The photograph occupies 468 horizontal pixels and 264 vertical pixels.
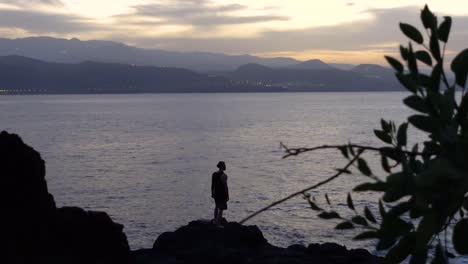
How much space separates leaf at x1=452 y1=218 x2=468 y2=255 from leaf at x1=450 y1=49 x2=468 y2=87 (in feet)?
2.16

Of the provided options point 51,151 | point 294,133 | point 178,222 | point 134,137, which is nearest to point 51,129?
point 134,137

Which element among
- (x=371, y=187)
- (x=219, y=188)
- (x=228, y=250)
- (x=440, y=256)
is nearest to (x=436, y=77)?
(x=371, y=187)

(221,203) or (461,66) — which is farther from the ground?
(461,66)

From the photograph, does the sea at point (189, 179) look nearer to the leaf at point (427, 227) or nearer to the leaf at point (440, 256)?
the leaf at point (440, 256)

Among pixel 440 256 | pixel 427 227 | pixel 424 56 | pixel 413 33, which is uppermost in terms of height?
pixel 413 33

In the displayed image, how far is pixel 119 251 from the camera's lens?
1570 centimetres

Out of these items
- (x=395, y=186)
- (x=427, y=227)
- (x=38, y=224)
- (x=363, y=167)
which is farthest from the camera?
(x=38, y=224)

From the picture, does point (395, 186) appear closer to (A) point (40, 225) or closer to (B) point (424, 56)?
(B) point (424, 56)

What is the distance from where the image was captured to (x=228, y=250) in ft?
68.2

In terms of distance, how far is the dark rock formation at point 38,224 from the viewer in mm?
14156

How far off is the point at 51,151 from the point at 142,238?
172 ft

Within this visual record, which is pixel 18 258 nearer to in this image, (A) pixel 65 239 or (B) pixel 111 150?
(A) pixel 65 239

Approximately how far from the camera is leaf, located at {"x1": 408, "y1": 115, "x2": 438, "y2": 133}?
2681 millimetres

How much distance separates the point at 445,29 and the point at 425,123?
46 cm
